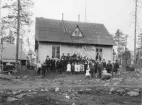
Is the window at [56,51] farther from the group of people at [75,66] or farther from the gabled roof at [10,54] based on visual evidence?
the gabled roof at [10,54]

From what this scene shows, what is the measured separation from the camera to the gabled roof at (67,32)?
30.8 metres

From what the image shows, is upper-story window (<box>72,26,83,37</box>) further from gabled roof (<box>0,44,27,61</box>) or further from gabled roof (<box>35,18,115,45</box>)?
gabled roof (<box>0,44,27,61</box>)

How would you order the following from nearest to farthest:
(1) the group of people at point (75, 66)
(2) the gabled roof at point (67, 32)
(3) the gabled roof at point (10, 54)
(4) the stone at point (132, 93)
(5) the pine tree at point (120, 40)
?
(4) the stone at point (132, 93), (1) the group of people at point (75, 66), (2) the gabled roof at point (67, 32), (3) the gabled roof at point (10, 54), (5) the pine tree at point (120, 40)

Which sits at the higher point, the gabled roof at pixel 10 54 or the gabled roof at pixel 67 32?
the gabled roof at pixel 67 32

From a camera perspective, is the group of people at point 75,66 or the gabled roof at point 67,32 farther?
the gabled roof at point 67,32

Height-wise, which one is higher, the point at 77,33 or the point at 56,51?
the point at 77,33

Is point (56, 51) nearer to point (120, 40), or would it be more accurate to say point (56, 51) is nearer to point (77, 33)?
point (77, 33)

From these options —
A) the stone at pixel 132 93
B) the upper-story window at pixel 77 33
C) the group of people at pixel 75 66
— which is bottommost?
the stone at pixel 132 93

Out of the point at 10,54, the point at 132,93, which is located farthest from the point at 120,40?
the point at 132,93

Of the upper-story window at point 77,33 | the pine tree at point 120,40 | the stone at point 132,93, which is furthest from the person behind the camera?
the pine tree at point 120,40

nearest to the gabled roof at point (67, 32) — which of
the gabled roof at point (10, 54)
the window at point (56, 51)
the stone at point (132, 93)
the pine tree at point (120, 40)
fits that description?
the window at point (56, 51)

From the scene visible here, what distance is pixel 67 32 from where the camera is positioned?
32531 millimetres

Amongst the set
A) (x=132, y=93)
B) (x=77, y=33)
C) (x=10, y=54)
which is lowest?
(x=132, y=93)

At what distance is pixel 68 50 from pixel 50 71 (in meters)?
5.03
